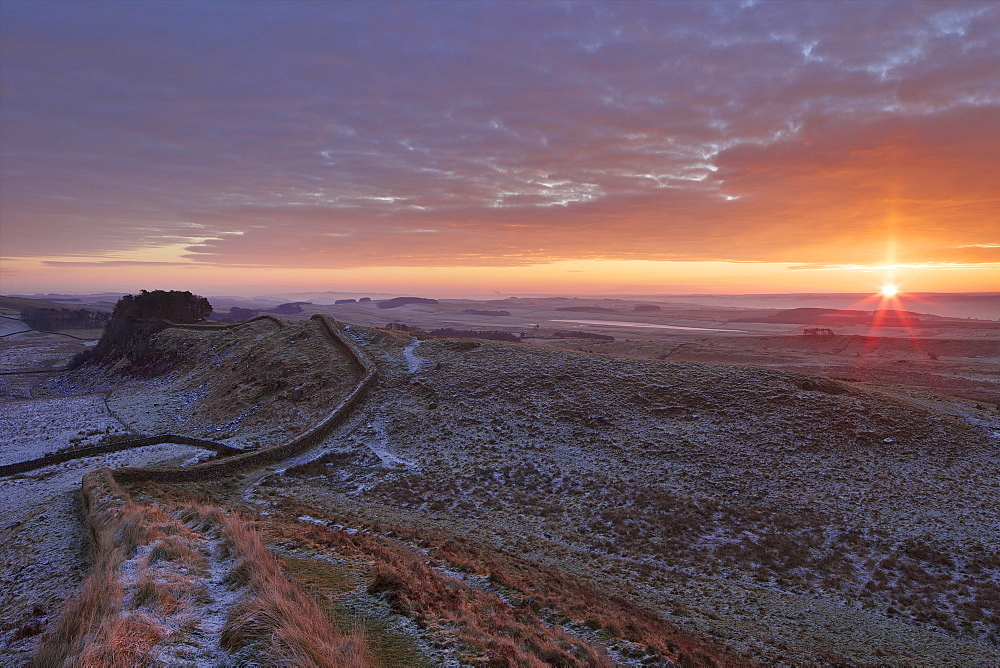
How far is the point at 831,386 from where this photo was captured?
33281 mm

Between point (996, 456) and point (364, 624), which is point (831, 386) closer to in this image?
point (996, 456)

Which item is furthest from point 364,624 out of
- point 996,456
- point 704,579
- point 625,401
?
point 996,456

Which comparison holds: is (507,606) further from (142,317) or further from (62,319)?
(62,319)

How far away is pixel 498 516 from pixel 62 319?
170 metres

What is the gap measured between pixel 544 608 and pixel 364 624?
5.00m

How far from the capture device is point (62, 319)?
441 ft

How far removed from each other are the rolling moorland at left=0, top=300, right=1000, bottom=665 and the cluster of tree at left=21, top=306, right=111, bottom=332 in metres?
119

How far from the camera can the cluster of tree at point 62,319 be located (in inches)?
5138

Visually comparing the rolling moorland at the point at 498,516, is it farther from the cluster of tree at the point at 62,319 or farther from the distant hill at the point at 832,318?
the distant hill at the point at 832,318

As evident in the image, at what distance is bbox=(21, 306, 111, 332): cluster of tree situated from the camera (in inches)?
5138

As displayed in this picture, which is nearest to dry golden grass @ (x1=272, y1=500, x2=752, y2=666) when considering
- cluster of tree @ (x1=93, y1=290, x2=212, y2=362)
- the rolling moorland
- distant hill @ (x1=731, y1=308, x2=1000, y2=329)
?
the rolling moorland

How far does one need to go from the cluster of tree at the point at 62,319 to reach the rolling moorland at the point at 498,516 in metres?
119

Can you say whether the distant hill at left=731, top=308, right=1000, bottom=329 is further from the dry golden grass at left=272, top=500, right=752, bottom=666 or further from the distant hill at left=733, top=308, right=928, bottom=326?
the dry golden grass at left=272, top=500, right=752, bottom=666

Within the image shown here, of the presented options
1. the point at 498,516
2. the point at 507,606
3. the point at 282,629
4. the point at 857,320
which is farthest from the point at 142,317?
the point at 857,320
